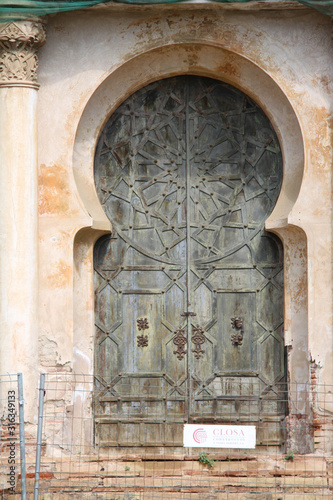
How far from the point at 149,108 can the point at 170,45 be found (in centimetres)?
85

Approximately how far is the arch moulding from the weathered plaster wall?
13 mm

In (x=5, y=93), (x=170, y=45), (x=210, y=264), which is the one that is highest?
(x=170, y=45)

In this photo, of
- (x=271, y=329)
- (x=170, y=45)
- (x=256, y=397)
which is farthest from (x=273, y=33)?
(x=256, y=397)

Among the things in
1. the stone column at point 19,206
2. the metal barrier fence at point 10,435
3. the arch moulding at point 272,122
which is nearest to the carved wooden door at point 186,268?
the arch moulding at point 272,122

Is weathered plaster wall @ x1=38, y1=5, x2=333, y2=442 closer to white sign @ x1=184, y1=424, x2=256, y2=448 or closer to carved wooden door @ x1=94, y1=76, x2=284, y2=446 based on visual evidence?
carved wooden door @ x1=94, y1=76, x2=284, y2=446

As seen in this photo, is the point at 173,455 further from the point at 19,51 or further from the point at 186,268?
the point at 19,51

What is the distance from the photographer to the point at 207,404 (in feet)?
32.7

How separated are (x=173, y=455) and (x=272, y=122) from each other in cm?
404

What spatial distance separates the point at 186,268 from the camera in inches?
398

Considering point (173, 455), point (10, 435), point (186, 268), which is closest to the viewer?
point (10, 435)

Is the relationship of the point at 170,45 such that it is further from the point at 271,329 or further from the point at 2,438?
the point at 2,438

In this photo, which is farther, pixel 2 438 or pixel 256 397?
pixel 256 397

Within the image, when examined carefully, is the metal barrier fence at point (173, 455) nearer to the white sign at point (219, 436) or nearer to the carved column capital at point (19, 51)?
the white sign at point (219, 436)

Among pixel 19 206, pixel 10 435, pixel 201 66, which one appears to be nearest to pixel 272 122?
pixel 201 66
